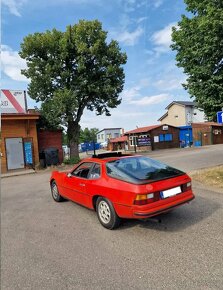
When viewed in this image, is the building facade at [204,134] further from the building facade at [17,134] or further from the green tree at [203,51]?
the green tree at [203,51]

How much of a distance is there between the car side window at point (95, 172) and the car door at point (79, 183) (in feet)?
0.52

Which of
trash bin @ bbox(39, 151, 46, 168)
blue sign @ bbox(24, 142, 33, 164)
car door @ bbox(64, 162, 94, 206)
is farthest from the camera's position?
trash bin @ bbox(39, 151, 46, 168)

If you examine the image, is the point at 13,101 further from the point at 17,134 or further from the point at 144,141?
the point at 144,141

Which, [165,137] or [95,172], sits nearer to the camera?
[95,172]

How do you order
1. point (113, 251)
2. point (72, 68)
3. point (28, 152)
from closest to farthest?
point (113, 251) < point (28, 152) < point (72, 68)

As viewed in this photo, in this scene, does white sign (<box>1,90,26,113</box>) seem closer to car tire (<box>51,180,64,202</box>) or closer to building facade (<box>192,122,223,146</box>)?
car tire (<box>51,180,64,202</box>)

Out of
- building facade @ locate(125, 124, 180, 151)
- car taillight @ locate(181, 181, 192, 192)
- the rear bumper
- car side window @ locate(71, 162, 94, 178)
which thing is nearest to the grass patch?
car taillight @ locate(181, 181, 192, 192)

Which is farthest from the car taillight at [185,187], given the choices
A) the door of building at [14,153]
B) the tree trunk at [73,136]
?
the tree trunk at [73,136]

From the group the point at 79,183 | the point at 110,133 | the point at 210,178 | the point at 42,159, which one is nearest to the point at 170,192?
the point at 79,183

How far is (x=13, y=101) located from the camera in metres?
17.7

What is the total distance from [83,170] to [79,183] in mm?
337

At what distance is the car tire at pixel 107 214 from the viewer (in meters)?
4.61

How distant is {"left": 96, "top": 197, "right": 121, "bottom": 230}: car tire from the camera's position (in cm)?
461

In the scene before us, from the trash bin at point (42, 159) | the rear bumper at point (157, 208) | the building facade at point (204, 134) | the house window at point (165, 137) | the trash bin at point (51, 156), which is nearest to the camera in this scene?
the rear bumper at point (157, 208)
